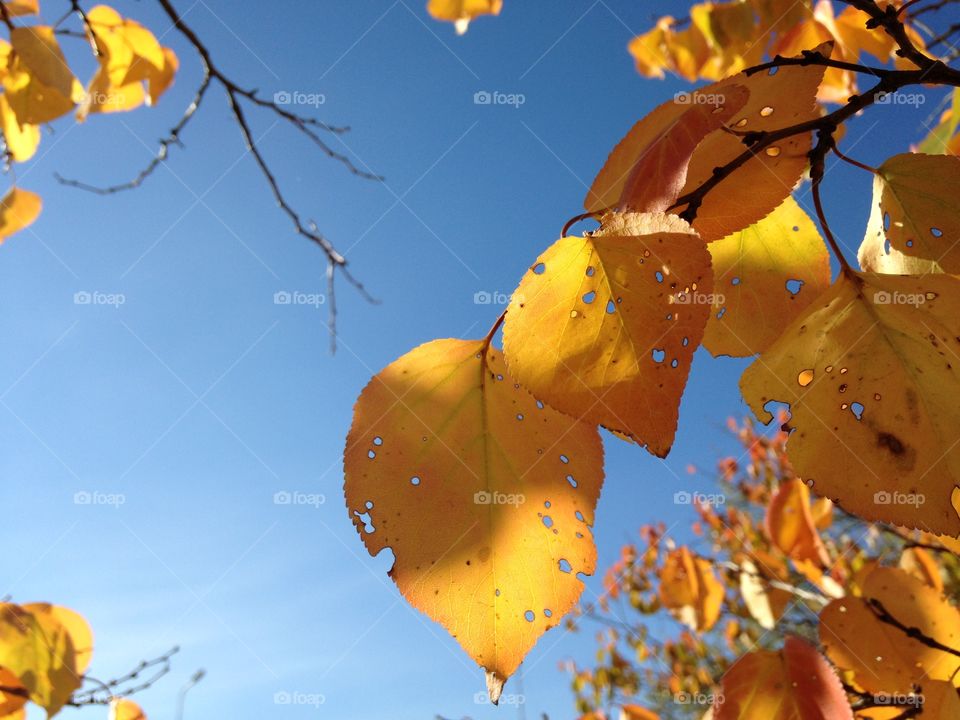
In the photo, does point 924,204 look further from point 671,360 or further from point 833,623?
point 833,623

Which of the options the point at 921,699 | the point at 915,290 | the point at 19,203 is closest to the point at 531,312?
the point at 915,290

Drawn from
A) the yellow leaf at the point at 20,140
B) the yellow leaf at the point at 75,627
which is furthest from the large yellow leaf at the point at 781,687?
the yellow leaf at the point at 20,140

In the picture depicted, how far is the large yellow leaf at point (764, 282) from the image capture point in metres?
0.62

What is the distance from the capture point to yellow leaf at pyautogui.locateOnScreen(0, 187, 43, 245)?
5.96 feet

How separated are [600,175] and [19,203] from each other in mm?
1846

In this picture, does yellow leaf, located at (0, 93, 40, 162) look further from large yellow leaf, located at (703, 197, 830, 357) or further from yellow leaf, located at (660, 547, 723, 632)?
yellow leaf, located at (660, 547, 723, 632)

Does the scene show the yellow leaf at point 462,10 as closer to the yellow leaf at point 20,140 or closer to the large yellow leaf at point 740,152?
the yellow leaf at point 20,140

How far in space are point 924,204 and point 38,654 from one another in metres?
1.66

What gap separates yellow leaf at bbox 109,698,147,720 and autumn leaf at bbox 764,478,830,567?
1.81 meters

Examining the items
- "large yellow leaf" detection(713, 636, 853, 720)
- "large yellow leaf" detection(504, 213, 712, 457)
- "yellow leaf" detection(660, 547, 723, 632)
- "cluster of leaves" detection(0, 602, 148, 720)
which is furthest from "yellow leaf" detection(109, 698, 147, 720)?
"yellow leaf" detection(660, 547, 723, 632)

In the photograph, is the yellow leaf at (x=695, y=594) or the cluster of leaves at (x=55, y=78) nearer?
the cluster of leaves at (x=55, y=78)

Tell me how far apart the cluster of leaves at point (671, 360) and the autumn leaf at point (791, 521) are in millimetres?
1450

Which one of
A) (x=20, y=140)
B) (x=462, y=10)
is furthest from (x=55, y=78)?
(x=462, y=10)

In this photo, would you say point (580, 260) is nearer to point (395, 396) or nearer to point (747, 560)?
point (395, 396)
